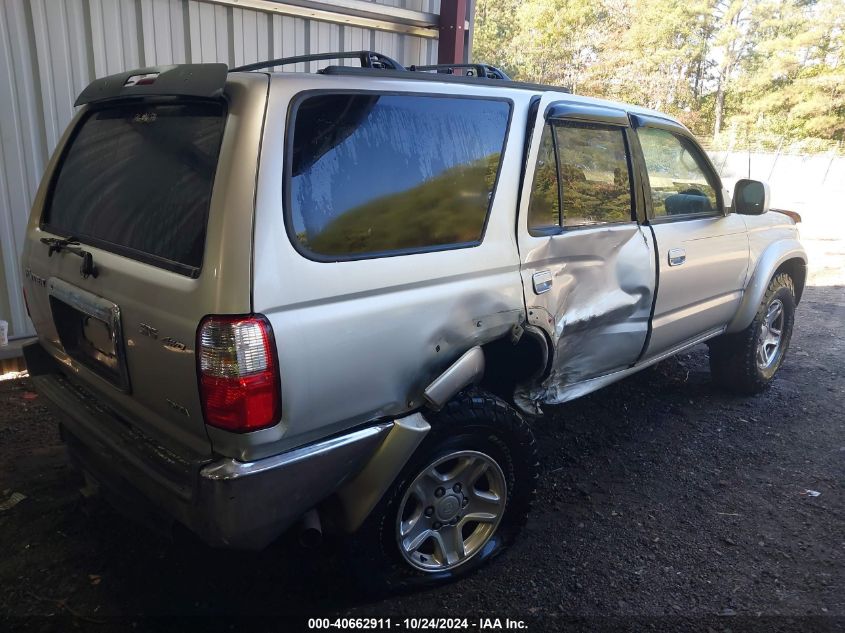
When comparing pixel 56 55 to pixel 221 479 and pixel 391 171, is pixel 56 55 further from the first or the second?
pixel 221 479

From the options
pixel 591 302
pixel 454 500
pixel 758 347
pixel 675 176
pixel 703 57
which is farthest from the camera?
pixel 703 57

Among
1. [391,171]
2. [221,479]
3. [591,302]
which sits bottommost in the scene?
[221,479]

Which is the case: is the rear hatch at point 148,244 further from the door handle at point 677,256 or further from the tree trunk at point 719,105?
the tree trunk at point 719,105

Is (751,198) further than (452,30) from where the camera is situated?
No

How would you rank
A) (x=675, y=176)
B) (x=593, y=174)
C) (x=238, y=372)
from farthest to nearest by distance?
(x=675, y=176)
(x=593, y=174)
(x=238, y=372)

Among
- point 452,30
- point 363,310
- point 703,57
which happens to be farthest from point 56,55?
point 703,57

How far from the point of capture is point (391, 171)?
Result: 2301mm

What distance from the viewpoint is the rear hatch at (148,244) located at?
76.4 inches

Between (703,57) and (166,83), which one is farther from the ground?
(703,57)

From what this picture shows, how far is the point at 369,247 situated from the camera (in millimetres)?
2213

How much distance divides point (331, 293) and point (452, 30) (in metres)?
5.23

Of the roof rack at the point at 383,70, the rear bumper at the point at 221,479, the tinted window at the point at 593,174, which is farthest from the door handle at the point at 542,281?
the rear bumper at the point at 221,479

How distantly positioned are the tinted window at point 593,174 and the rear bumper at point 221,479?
1.46m

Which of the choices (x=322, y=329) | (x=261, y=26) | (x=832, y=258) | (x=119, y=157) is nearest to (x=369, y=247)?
(x=322, y=329)
